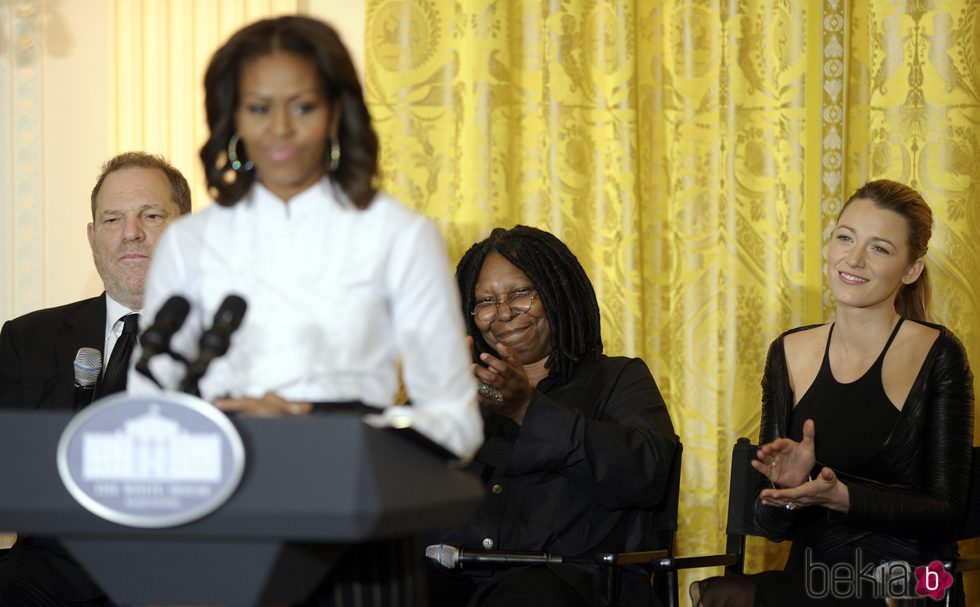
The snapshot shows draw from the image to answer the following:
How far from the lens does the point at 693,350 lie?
3490mm

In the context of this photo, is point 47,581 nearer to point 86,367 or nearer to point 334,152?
point 86,367

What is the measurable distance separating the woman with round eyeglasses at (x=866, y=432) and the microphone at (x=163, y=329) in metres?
1.58

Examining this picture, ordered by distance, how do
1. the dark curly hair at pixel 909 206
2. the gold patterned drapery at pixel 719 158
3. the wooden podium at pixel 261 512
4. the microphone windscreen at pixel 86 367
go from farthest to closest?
1. the gold patterned drapery at pixel 719 158
2. the dark curly hair at pixel 909 206
3. the microphone windscreen at pixel 86 367
4. the wooden podium at pixel 261 512

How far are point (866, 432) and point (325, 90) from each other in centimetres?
182

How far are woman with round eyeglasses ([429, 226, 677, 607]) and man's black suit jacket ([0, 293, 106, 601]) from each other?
84 centimetres

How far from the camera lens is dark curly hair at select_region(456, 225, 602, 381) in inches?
112

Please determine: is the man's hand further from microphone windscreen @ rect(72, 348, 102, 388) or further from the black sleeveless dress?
the black sleeveless dress

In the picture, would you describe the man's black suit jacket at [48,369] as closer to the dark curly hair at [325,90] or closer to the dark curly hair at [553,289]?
the dark curly hair at [553,289]

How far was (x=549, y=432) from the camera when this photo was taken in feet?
8.33

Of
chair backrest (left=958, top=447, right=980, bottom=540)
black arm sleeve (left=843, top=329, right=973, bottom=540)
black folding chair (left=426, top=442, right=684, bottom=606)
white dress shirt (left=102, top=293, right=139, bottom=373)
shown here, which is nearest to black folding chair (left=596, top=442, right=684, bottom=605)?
black folding chair (left=426, top=442, right=684, bottom=606)

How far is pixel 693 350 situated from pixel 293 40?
7.67 feet

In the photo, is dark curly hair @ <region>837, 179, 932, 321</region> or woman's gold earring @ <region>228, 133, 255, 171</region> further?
dark curly hair @ <region>837, 179, 932, 321</region>

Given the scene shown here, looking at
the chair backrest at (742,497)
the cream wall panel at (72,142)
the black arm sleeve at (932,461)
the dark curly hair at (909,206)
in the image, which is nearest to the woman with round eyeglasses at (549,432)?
the chair backrest at (742,497)

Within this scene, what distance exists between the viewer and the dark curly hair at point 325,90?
1.38m
